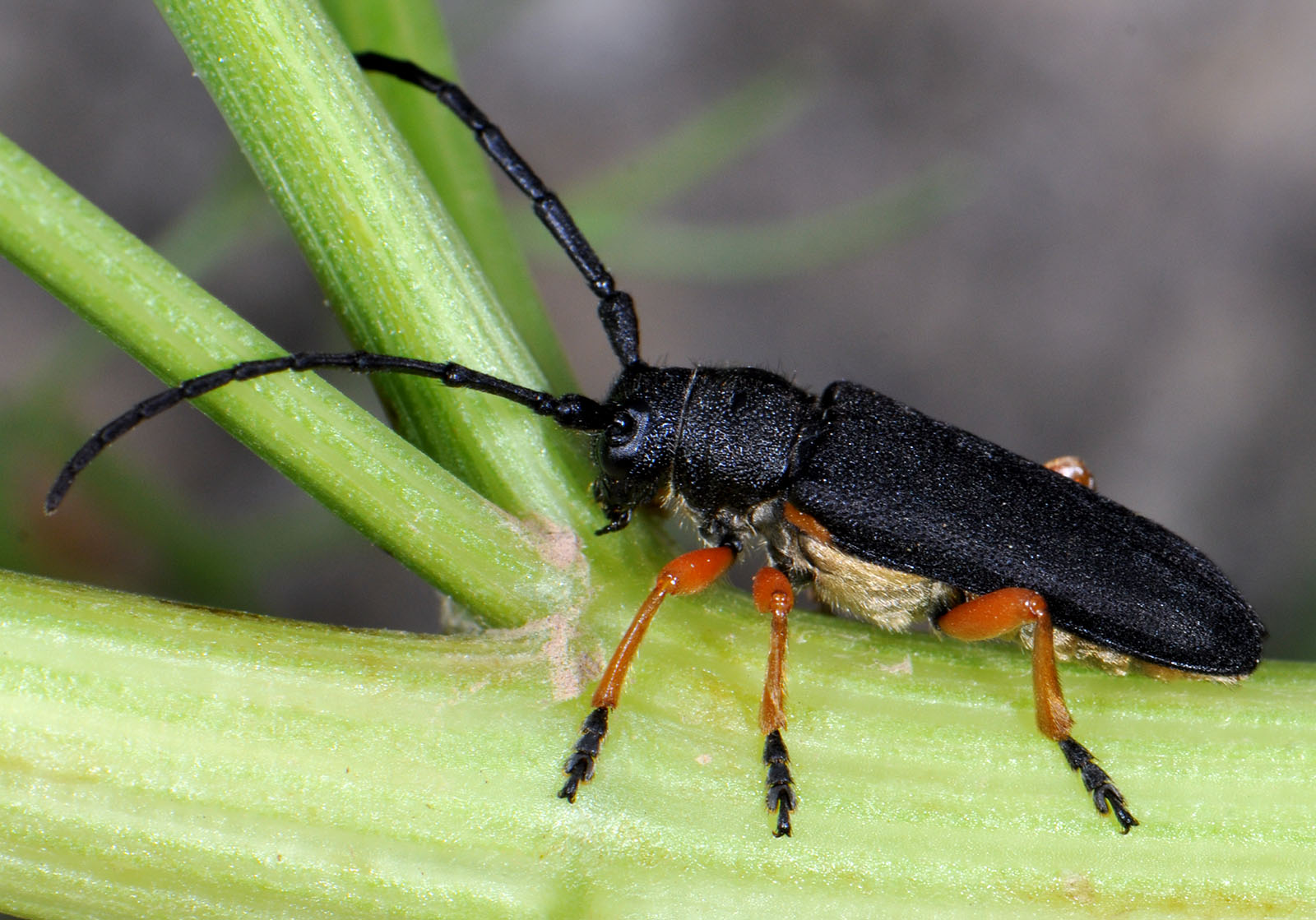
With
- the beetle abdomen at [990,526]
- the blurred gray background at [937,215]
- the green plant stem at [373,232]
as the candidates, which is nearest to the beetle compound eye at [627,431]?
the beetle abdomen at [990,526]

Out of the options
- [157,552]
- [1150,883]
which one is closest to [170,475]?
[157,552]

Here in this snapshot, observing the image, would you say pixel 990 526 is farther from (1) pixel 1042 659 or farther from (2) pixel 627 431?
(2) pixel 627 431

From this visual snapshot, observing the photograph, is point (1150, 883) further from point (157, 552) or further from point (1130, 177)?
point (1130, 177)

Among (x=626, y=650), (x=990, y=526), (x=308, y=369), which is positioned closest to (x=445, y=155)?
(x=308, y=369)

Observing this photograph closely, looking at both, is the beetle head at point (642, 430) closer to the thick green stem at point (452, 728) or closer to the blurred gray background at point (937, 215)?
the thick green stem at point (452, 728)

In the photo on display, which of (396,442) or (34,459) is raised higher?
(34,459)

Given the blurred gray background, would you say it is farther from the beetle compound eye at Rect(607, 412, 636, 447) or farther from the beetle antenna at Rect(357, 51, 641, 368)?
the beetle compound eye at Rect(607, 412, 636, 447)
